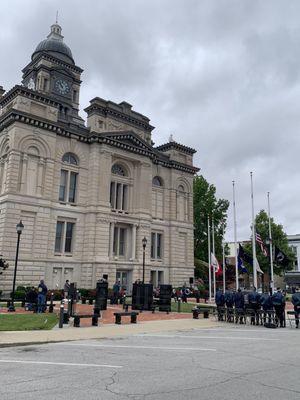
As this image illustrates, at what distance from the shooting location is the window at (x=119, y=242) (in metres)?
43.6

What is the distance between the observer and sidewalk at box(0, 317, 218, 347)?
1355 cm

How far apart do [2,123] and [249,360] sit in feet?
115

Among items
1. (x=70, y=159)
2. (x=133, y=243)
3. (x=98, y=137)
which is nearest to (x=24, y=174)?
(x=70, y=159)

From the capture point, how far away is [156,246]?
4834 centimetres

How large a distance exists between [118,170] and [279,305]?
2926 centimetres

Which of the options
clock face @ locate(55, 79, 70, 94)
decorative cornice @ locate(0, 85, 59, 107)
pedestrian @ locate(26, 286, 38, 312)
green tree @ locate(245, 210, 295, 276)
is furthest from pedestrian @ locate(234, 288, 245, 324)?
green tree @ locate(245, 210, 295, 276)

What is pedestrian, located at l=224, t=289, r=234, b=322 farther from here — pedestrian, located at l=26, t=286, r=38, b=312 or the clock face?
the clock face

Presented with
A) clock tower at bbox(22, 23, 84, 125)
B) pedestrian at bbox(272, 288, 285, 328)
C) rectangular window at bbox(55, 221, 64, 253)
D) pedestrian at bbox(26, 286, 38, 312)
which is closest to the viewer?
pedestrian at bbox(272, 288, 285, 328)

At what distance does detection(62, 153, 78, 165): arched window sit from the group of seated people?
80.3ft

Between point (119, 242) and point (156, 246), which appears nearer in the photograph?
point (119, 242)

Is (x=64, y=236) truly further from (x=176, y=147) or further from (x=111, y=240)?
(x=176, y=147)

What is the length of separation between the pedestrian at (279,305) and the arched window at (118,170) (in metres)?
28.5

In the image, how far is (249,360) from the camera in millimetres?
10383

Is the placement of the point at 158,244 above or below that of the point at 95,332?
above
